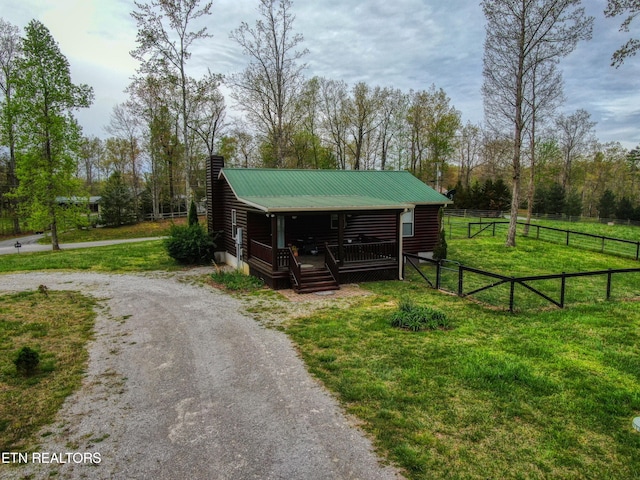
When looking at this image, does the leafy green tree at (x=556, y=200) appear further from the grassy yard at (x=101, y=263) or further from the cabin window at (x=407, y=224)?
the grassy yard at (x=101, y=263)

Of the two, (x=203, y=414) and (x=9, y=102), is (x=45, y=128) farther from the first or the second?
(x=203, y=414)

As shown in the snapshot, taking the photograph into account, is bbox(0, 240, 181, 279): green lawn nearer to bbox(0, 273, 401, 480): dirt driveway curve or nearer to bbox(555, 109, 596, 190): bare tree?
bbox(0, 273, 401, 480): dirt driveway curve

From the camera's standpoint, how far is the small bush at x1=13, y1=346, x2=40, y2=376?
19.8 ft

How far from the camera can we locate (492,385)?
18.4 feet

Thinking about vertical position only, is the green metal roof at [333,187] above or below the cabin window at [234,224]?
above

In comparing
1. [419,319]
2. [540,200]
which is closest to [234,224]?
[419,319]

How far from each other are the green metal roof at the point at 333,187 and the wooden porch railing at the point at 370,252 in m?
1.51

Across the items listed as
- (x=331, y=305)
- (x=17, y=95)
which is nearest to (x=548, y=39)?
(x=331, y=305)

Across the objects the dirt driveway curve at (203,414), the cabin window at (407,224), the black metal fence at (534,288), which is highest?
the cabin window at (407,224)

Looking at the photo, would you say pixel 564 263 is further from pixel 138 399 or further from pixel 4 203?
pixel 4 203

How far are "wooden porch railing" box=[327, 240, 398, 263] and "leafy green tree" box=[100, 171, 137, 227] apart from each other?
97.4 feet

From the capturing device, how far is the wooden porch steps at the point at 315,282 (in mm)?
11547

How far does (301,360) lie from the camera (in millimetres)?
6695

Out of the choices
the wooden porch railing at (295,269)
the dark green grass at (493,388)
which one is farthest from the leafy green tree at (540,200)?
the wooden porch railing at (295,269)
